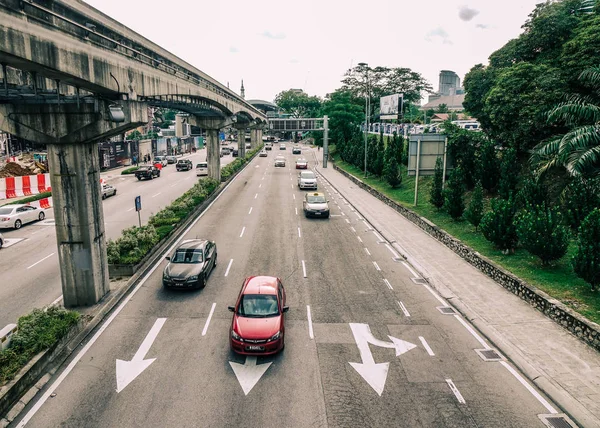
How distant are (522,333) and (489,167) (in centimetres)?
1790

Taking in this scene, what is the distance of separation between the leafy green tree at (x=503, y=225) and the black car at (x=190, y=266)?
14020 millimetres

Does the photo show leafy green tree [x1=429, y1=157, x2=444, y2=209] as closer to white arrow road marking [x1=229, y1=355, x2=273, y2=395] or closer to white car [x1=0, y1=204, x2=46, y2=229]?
white arrow road marking [x1=229, y1=355, x2=273, y2=395]

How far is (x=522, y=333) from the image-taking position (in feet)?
46.6

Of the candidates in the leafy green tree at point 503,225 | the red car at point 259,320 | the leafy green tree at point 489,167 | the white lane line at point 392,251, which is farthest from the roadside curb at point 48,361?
the leafy green tree at point 489,167

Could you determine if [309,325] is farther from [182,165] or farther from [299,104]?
[299,104]

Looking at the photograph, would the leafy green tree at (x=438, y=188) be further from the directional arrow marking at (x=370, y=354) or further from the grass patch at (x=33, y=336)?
the grass patch at (x=33, y=336)

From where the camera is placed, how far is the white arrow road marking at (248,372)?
37.6ft

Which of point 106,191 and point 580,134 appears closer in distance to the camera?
point 580,134

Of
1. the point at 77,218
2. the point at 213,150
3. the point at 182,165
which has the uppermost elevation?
the point at 213,150

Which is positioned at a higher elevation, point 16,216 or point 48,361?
point 16,216

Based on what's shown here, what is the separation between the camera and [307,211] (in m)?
32.3

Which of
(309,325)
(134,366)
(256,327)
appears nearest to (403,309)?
(309,325)

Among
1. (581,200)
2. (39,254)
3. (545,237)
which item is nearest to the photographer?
(545,237)

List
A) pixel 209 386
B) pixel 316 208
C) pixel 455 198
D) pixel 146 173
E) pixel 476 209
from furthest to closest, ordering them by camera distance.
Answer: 1. pixel 146 173
2. pixel 316 208
3. pixel 455 198
4. pixel 476 209
5. pixel 209 386
